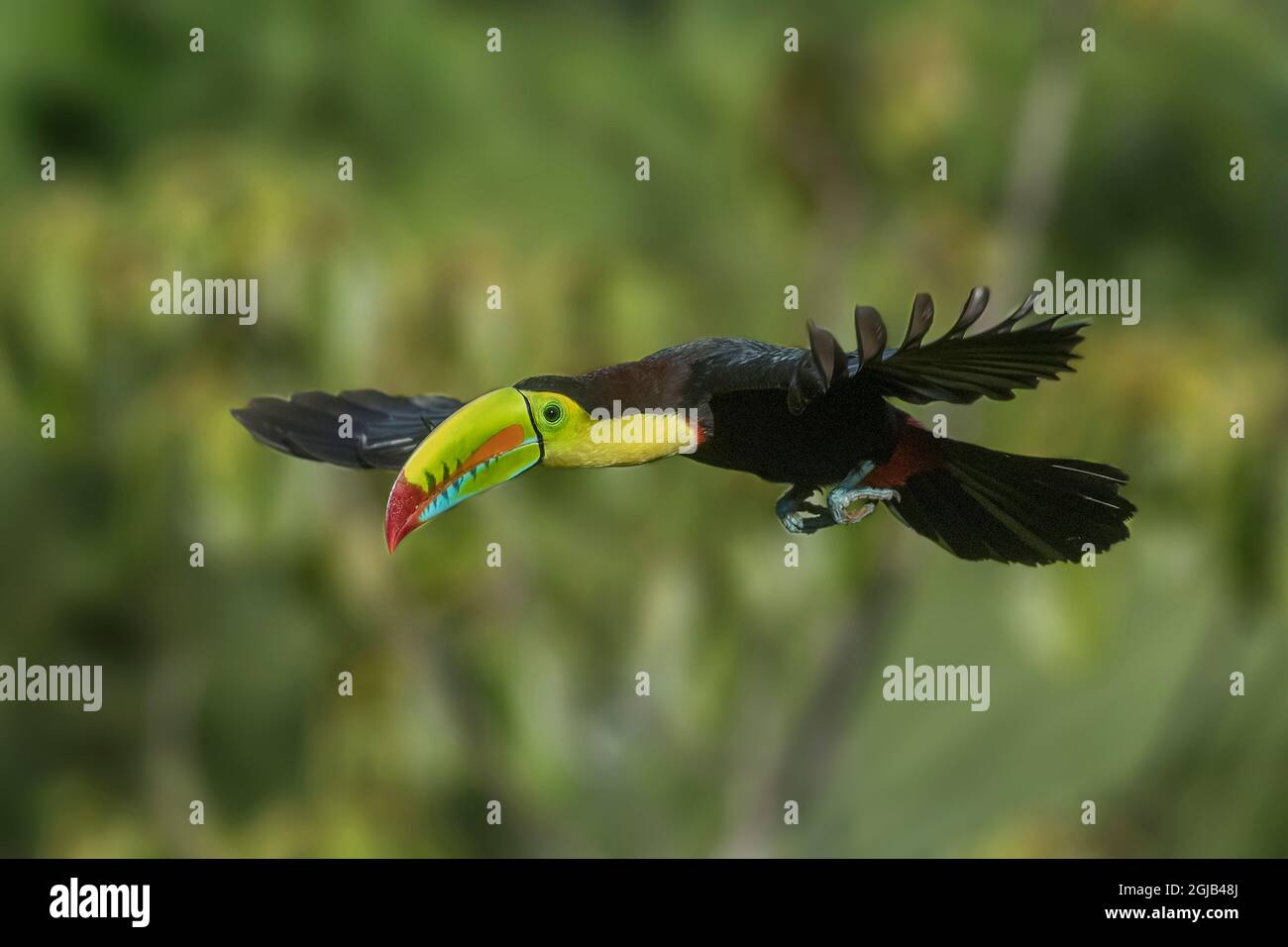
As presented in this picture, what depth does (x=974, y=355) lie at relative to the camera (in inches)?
22.4

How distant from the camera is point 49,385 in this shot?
9.44ft

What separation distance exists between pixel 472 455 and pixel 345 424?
15 centimetres

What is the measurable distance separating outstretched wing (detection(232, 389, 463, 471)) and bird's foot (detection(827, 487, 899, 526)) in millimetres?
175

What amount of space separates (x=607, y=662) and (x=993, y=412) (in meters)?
1.18

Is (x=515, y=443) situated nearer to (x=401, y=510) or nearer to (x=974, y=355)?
(x=401, y=510)

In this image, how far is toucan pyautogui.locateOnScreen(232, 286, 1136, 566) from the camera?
1.86 feet

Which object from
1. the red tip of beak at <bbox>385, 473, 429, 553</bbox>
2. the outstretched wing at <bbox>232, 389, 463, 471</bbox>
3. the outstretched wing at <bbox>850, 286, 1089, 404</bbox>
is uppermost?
the outstretched wing at <bbox>232, 389, 463, 471</bbox>

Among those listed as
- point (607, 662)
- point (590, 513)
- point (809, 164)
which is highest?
point (809, 164)

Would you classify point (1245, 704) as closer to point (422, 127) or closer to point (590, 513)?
point (590, 513)

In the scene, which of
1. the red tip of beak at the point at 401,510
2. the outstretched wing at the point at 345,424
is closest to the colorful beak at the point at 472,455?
the red tip of beak at the point at 401,510

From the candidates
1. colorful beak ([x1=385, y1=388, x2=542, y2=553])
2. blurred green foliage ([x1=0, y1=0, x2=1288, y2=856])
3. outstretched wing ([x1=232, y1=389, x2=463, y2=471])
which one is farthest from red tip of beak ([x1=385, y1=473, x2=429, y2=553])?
blurred green foliage ([x1=0, y1=0, x2=1288, y2=856])

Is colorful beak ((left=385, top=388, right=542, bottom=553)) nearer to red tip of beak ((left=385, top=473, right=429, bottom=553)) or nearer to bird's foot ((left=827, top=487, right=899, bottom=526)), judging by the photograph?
red tip of beak ((left=385, top=473, right=429, bottom=553))

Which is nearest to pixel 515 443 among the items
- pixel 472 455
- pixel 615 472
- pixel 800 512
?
pixel 472 455

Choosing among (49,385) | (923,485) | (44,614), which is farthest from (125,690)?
(923,485)
